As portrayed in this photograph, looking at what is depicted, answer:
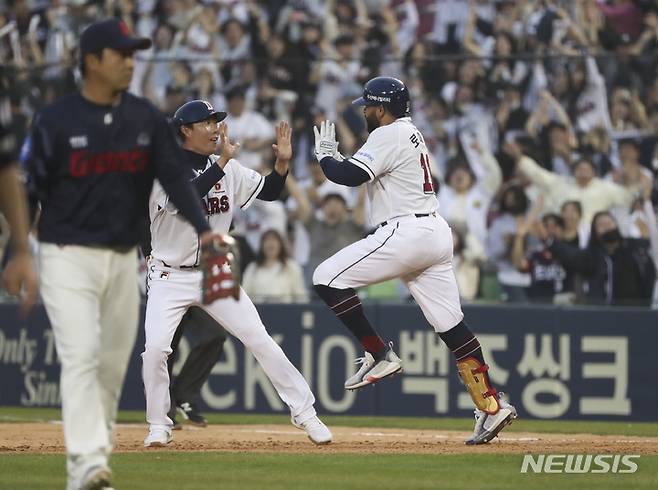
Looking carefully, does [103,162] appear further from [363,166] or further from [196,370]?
[196,370]

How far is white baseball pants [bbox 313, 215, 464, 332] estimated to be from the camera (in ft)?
29.6

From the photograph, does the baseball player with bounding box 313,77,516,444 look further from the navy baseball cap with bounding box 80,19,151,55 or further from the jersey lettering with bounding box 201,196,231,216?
the navy baseball cap with bounding box 80,19,151,55

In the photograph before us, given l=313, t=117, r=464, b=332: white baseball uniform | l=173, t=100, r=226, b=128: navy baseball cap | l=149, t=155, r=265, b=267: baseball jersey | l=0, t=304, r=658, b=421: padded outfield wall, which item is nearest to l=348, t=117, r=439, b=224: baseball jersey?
l=313, t=117, r=464, b=332: white baseball uniform

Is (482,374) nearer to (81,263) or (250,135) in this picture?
(81,263)

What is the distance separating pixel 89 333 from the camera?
6246 millimetres

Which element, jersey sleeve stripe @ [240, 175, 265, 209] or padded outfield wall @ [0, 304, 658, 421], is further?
padded outfield wall @ [0, 304, 658, 421]

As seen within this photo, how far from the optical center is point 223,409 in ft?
46.9

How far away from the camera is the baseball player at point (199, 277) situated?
880 cm

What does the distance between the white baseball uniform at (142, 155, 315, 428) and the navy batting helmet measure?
1.18 metres

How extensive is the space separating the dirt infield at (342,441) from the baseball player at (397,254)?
0.44 metres

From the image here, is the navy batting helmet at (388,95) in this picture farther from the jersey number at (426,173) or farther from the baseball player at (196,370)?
the baseball player at (196,370)

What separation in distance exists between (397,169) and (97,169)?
124 inches

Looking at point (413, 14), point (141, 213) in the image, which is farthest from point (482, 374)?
point (413, 14)

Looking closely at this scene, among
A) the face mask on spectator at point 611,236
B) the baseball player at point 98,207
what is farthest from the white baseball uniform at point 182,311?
the face mask on spectator at point 611,236
